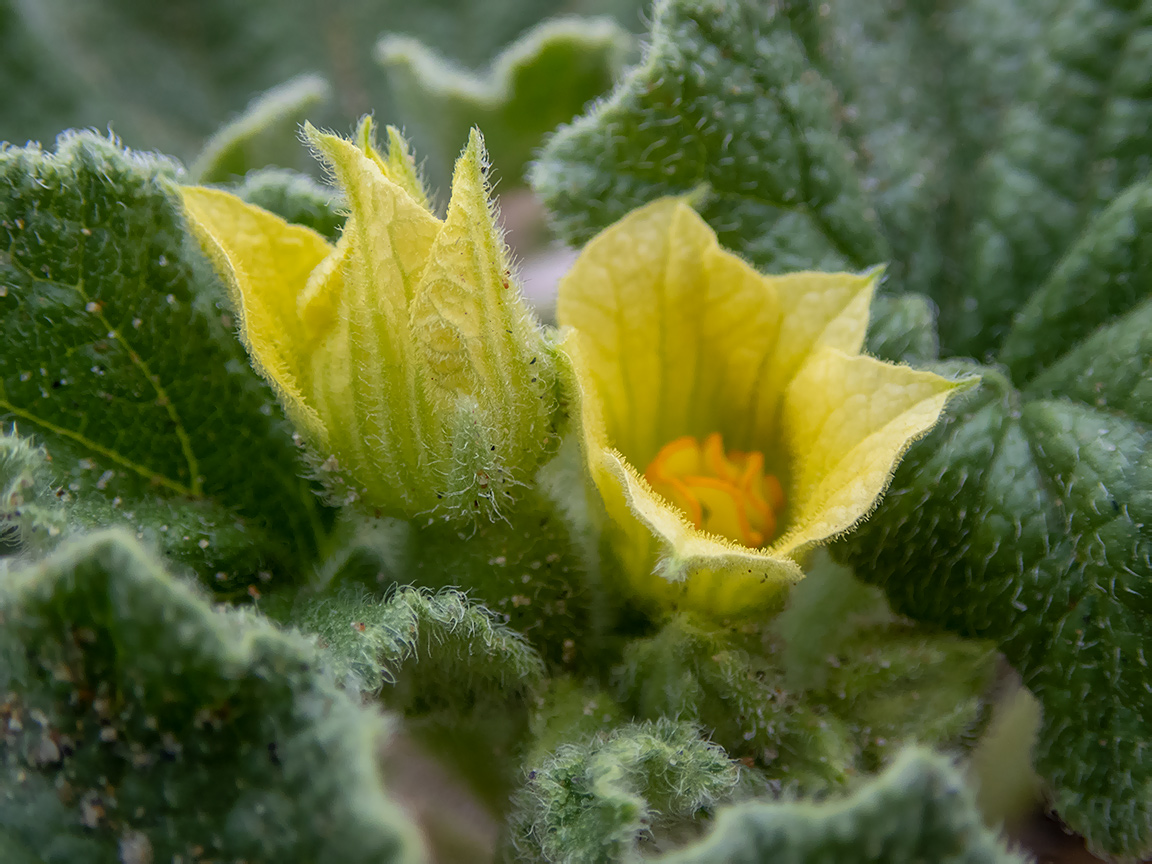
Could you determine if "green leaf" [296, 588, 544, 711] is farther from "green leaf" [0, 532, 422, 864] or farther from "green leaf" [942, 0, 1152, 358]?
"green leaf" [942, 0, 1152, 358]

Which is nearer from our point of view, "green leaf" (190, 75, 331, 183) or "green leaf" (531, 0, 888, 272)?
"green leaf" (531, 0, 888, 272)

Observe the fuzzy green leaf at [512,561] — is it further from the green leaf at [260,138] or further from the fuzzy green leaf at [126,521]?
the green leaf at [260,138]

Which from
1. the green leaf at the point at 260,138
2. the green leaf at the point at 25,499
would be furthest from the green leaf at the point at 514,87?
the green leaf at the point at 25,499

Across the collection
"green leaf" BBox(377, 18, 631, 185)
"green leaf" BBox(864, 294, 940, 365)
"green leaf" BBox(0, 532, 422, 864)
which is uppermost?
"green leaf" BBox(377, 18, 631, 185)

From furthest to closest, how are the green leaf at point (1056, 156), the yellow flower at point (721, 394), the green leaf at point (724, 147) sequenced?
the green leaf at point (1056, 156)
the green leaf at point (724, 147)
the yellow flower at point (721, 394)

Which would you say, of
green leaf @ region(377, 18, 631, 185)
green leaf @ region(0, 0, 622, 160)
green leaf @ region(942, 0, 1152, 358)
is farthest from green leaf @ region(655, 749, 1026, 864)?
green leaf @ region(0, 0, 622, 160)

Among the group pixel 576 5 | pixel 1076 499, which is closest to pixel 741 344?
pixel 1076 499

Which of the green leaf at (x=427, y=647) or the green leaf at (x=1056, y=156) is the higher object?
the green leaf at (x=1056, y=156)

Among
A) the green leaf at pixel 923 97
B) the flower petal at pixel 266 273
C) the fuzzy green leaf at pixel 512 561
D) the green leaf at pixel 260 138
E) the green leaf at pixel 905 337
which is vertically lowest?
the fuzzy green leaf at pixel 512 561
